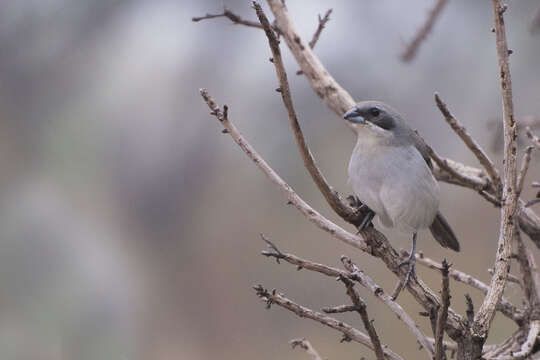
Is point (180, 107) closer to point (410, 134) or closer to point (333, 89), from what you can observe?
point (333, 89)

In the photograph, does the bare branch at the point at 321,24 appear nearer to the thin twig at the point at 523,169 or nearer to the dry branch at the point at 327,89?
the dry branch at the point at 327,89

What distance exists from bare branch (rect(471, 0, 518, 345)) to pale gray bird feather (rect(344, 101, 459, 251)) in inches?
13.1

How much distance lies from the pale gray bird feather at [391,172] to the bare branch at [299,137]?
27 cm

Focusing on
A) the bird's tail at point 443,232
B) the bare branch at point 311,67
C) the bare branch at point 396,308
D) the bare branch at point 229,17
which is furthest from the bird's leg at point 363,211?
the bare branch at point 229,17

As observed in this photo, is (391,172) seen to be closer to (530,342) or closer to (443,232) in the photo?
(443,232)

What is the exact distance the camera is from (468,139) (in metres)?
1.27

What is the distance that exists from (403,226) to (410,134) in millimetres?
225

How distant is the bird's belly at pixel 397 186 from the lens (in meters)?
1.33

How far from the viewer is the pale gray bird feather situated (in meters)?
1.34

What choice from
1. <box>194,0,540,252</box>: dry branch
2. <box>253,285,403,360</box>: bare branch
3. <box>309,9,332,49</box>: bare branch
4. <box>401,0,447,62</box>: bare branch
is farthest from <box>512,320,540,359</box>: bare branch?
<box>401,0,447,62</box>: bare branch

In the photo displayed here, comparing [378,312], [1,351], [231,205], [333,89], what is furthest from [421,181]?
[1,351]

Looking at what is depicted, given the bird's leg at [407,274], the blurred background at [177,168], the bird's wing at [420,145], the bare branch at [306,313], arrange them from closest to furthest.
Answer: the bare branch at [306,313] → the bird's leg at [407,274] → the bird's wing at [420,145] → the blurred background at [177,168]

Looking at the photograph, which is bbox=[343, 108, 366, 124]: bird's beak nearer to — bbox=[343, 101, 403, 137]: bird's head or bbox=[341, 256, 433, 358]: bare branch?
bbox=[343, 101, 403, 137]: bird's head

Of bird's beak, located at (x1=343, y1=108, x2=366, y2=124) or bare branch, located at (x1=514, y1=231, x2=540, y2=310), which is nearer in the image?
bare branch, located at (x1=514, y1=231, x2=540, y2=310)
